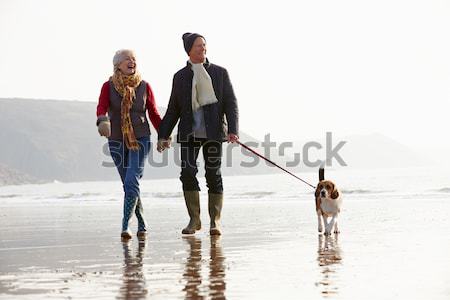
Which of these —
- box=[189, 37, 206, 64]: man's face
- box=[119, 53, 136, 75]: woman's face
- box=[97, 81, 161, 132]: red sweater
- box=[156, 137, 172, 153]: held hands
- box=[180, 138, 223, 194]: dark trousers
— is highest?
box=[189, 37, 206, 64]: man's face

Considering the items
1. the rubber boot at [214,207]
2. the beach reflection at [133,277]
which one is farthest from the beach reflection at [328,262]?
the rubber boot at [214,207]

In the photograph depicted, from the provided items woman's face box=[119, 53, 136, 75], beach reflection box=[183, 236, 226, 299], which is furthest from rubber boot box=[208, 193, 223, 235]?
woman's face box=[119, 53, 136, 75]

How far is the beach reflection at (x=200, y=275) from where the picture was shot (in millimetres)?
4863

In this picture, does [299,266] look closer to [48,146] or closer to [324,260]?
[324,260]

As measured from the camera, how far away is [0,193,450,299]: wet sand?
4.98 meters

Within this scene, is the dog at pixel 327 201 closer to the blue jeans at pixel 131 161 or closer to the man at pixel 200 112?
the man at pixel 200 112

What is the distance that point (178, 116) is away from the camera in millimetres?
9516

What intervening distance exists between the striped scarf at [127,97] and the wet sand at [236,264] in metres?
1.07

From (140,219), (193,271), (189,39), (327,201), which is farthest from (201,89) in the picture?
(193,271)

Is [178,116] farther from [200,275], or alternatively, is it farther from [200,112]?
[200,275]

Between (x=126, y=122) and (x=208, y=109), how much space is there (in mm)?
904

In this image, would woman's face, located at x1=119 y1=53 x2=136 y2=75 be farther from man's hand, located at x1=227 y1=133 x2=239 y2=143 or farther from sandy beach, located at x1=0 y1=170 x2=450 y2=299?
sandy beach, located at x1=0 y1=170 x2=450 y2=299

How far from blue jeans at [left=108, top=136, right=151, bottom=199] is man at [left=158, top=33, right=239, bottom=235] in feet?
0.67

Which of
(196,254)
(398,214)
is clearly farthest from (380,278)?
(398,214)
